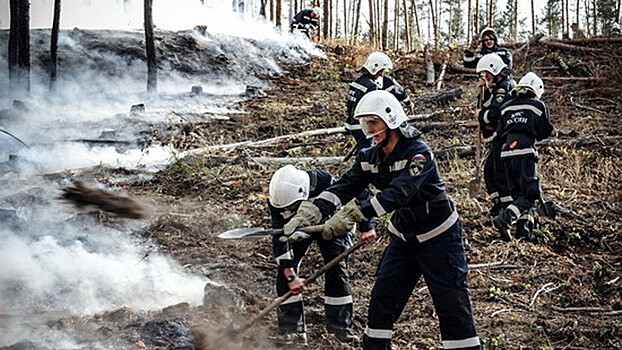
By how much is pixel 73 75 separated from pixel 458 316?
1340 cm

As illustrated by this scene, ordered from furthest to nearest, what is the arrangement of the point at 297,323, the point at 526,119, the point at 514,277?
the point at 526,119 < the point at 514,277 < the point at 297,323

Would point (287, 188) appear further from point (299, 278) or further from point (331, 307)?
point (331, 307)

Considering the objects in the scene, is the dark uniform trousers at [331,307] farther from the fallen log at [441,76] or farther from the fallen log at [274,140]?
the fallen log at [441,76]

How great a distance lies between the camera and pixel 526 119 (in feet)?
22.7

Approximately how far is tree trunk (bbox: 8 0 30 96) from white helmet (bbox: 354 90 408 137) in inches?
402

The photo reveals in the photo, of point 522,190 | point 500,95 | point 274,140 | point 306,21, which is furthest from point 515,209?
point 306,21

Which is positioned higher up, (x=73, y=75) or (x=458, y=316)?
(x=73, y=75)

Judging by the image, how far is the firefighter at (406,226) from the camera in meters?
Answer: 4.11

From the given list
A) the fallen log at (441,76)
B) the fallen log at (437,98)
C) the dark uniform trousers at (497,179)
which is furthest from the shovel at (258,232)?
the fallen log at (441,76)

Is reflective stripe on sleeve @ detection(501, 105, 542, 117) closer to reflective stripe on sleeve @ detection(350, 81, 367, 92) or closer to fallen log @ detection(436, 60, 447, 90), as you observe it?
reflective stripe on sleeve @ detection(350, 81, 367, 92)

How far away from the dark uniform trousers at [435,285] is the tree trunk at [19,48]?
1066 cm

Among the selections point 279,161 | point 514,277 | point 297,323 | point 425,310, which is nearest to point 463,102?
point 279,161

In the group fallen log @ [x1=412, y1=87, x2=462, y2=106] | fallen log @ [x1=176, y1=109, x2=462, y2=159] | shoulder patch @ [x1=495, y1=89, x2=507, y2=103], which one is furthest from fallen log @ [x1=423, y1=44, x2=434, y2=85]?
shoulder patch @ [x1=495, y1=89, x2=507, y2=103]

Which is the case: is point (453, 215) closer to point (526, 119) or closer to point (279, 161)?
point (526, 119)
